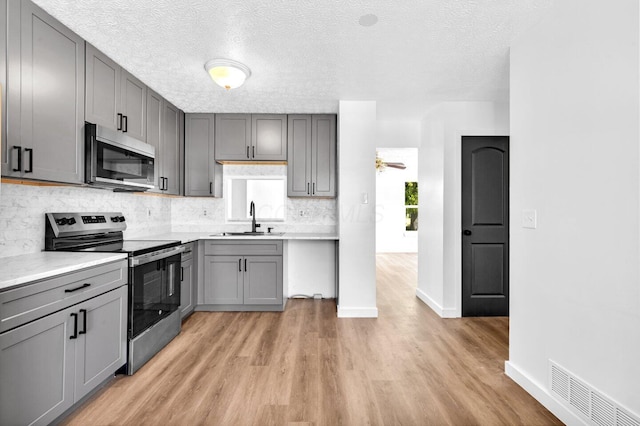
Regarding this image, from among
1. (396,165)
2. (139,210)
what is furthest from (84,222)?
(396,165)

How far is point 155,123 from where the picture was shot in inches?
130

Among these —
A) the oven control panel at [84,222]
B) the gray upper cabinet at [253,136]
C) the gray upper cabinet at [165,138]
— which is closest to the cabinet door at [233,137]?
the gray upper cabinet at [253,136]

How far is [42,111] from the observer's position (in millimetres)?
1933

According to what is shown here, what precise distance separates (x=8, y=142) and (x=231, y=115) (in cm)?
249

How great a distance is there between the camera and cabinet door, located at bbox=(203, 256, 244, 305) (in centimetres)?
367

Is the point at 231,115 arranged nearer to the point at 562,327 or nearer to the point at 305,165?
the point at 305,165

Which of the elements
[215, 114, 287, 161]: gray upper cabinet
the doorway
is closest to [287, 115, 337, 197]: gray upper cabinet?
[215, 114, 287, 161]: gray upper cabinet

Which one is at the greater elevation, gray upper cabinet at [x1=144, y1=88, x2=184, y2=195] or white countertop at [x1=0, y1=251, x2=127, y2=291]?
gray upper cabinet at [x1=144, y1=88, x2=184, y2=195]

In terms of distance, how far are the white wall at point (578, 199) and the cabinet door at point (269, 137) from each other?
2527 millimetres

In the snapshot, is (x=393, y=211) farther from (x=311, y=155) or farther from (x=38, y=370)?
(x=38, y=370)

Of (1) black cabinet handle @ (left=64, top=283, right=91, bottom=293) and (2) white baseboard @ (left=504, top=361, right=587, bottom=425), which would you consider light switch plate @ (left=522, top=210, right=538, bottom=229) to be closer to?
(2) white baseboard @ (left=504, top=361, right=587, bottom=425)

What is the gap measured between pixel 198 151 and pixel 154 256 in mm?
1823

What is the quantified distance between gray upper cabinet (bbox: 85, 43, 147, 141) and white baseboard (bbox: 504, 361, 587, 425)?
3.60 m

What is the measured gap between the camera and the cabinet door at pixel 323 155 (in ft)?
13.1
